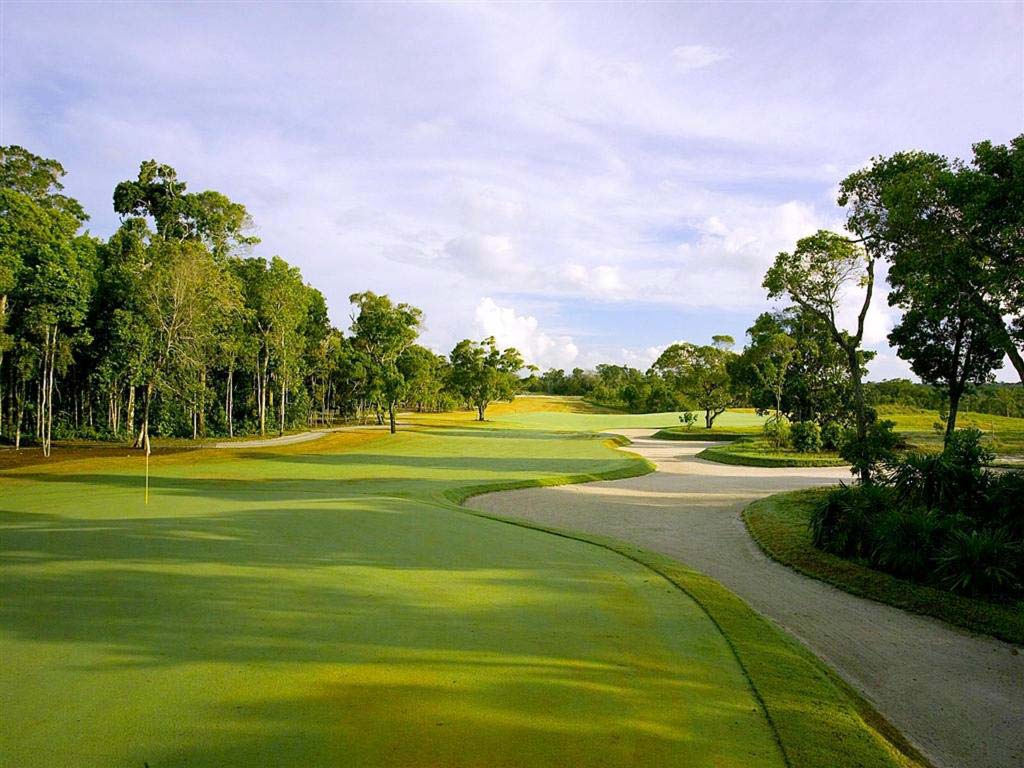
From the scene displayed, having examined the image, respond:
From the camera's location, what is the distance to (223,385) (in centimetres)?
4744

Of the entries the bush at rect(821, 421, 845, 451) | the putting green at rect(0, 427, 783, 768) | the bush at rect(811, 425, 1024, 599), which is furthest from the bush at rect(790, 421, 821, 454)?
the putting green at rect(0, 427, 783, 768)

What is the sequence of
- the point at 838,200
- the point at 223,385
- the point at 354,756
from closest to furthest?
the point at 354,756 → the point at 838,200 → the point at 223,385

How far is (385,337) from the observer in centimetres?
4288

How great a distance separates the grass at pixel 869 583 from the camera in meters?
7.75

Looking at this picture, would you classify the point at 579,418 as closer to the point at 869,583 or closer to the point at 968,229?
the point at 968,229

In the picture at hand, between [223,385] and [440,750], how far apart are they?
4935cm

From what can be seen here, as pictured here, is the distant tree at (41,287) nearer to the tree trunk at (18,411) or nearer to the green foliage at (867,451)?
the tree trunk at (18,411)

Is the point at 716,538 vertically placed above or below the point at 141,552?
below

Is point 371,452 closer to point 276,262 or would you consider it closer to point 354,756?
point 276,262

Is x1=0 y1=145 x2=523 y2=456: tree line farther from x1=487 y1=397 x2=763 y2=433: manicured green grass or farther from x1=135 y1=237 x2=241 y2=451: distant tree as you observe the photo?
x1=487 y1=397 x2=763 y2=433: manicured green grass

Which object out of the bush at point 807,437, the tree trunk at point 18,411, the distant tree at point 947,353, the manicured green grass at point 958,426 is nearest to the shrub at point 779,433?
the bush at point 807,437

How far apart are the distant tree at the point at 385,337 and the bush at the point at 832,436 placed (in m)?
26.8

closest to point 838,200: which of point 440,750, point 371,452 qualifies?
point 440,750

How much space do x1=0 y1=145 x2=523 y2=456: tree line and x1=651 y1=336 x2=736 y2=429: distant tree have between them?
81.5 ft
